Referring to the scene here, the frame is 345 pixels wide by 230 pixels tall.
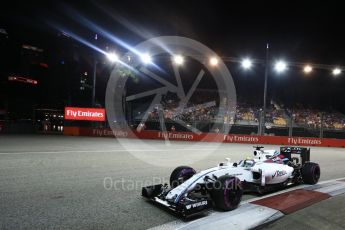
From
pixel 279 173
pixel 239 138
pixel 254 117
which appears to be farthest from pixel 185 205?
pixel 254 117

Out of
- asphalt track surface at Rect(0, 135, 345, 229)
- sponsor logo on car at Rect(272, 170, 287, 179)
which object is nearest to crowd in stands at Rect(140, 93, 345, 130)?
asphalt track surface at Rect(0, 135, 345, 229)

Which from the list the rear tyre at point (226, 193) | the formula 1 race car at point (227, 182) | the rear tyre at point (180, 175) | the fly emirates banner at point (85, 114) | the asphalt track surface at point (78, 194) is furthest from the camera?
the fly emirates banner at point (85, 114)

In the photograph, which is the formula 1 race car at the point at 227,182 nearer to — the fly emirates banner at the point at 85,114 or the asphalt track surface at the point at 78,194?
the asphalt track surface at the point at 78,194

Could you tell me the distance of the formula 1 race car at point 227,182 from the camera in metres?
4.77

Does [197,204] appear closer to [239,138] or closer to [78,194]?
[78,194]

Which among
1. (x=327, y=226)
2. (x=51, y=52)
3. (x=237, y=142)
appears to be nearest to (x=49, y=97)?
(x=51, y=52)

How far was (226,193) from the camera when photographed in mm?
4945

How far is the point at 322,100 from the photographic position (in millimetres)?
31516

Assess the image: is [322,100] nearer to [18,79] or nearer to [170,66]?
[170,66]
